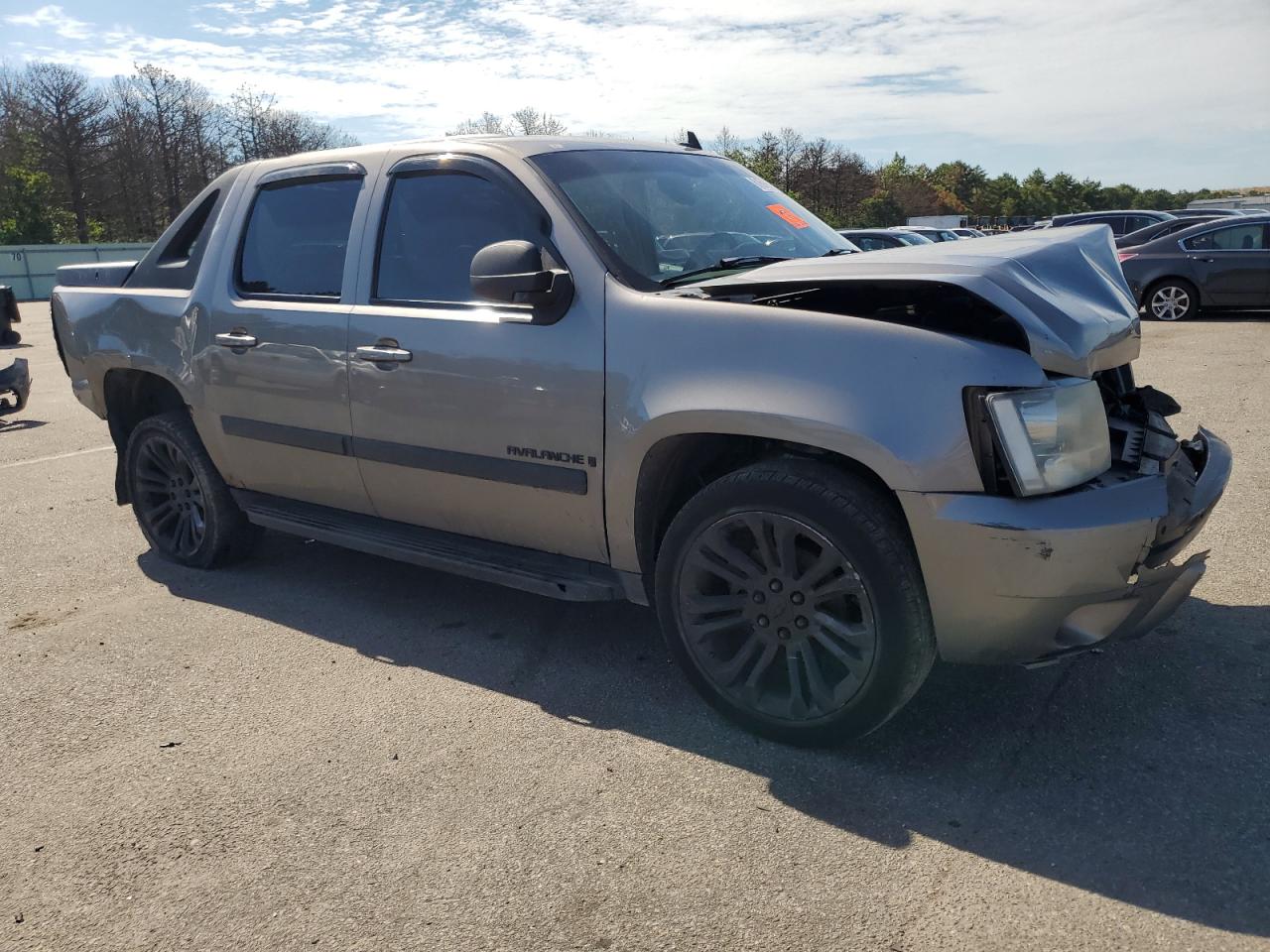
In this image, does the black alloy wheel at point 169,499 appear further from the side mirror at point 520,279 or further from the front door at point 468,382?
the side mirror at point 520,279

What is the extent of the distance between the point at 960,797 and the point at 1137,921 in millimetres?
577

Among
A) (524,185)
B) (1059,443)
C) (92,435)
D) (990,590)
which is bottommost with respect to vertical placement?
(92,435)

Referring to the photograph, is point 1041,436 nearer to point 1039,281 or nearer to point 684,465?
point 1039,281

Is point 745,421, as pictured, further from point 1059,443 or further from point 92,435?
point 92,435

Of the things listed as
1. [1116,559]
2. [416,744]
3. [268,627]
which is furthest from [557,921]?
[268,627]

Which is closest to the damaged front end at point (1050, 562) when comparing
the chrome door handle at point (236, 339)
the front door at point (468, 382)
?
the front door at point (468, 382)

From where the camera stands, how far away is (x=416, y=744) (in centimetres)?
321

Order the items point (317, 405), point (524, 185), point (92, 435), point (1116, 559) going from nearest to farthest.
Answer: point (1116, 559), point (524, 185), point (317, 405), point (92, 435)

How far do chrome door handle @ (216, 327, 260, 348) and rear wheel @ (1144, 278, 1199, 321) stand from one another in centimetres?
1451

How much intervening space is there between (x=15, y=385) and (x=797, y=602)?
8.95 meters

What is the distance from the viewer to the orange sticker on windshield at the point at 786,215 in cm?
417

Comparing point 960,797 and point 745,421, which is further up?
point 745,421

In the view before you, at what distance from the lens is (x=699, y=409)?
3.00m

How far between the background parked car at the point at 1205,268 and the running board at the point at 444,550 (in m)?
13.5
